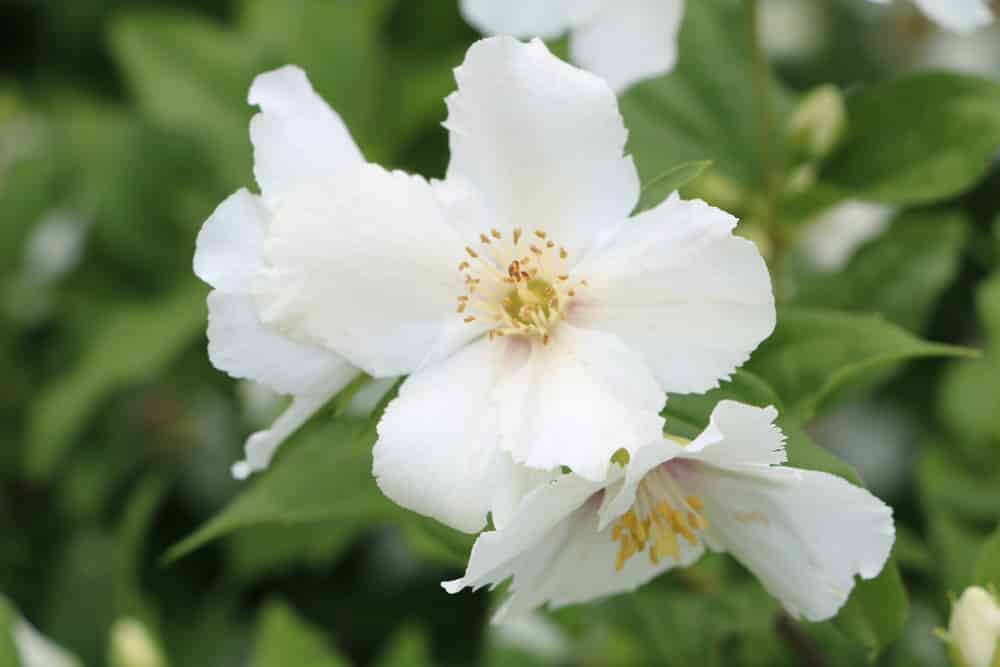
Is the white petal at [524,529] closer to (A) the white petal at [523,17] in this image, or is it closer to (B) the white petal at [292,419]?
(B) the white petal at [292,419]

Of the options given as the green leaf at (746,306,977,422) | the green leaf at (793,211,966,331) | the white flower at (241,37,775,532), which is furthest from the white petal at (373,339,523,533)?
the green leaf at (793,211,966,331)

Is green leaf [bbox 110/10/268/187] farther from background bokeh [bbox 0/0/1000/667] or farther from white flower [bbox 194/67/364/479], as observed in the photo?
white flower [bbox 194/67/364/479]

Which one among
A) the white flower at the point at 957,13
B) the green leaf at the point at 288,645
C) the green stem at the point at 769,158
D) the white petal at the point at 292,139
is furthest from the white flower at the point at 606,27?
the green leaf at the point at 288,645

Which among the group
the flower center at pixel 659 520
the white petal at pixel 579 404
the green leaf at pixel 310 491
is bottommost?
the green leaf at pixel 310 491

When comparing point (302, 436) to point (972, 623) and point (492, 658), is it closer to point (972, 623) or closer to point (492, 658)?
point (972, 623)

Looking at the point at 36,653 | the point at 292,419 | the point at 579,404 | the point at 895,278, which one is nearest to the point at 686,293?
the point at 579,404

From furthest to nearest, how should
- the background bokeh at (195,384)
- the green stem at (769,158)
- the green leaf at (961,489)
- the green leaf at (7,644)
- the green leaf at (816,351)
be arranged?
the background bokeh at (195,384) < the green leaf at (961,489) < the green stem at (769,158) < the green leaf at (7,644) < the green leaf at (816,351)

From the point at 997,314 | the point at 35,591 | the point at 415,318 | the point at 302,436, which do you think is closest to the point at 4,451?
the point at 35,591
